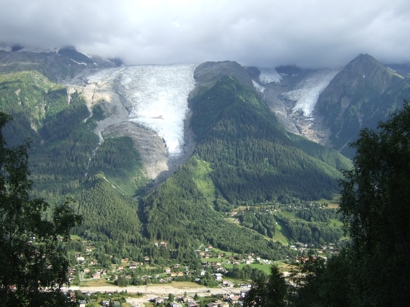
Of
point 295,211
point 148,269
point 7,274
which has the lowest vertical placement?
point 148,269

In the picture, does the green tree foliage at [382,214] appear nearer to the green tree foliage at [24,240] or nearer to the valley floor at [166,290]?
the green tree foliage at [24,240]

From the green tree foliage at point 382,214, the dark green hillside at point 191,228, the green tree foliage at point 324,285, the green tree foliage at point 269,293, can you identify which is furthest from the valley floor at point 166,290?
the green tree foliage at point 382,214

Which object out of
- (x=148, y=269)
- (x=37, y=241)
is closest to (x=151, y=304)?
(x=148, y=269)

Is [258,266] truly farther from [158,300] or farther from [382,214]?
[382,214]

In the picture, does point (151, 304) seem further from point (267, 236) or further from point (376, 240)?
point (267, 236)

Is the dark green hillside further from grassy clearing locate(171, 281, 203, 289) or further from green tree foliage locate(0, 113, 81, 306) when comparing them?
green tree foliage locate(0, 113, 81, 306)

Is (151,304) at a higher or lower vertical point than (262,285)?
lower
